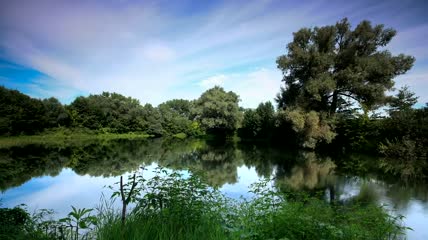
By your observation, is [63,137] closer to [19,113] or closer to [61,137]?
[61,137]

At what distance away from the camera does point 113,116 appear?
5150cm

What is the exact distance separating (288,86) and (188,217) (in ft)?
84.5

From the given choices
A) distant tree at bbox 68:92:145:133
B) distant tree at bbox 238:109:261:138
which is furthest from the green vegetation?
distant tree at bbox 68:92:145:133

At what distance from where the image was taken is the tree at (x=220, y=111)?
45312mm

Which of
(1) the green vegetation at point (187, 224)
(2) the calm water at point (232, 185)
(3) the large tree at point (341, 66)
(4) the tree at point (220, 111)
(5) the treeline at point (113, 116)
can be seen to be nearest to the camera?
(1) the green vegetation at point (187, 224)

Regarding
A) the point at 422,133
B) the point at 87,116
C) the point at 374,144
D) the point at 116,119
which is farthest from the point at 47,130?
the point at 422,133

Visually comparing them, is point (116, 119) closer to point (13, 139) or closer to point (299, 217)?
point (13, 139)

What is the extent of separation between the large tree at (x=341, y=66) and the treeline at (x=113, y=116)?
20.5 metres

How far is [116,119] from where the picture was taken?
169 ft

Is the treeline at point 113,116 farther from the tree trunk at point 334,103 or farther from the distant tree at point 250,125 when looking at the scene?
the tree trunk at point 334,103

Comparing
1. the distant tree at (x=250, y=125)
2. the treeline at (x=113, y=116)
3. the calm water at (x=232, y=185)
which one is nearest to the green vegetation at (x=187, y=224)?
the calm water at (x=232, y=185)

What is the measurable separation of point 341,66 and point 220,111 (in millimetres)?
23112

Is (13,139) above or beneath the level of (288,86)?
beneath

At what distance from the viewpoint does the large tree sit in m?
23.0
